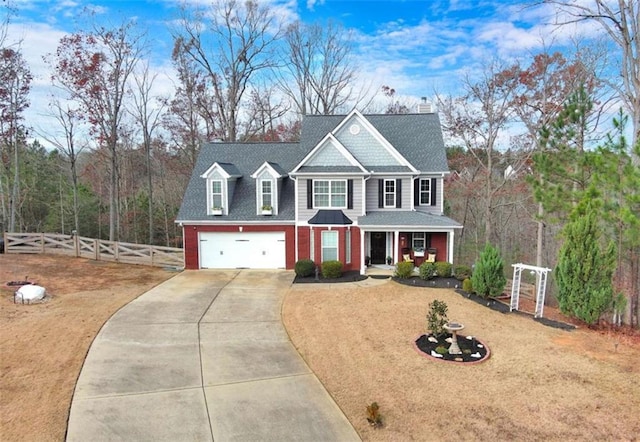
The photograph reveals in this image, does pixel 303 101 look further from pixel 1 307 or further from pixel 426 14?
pixel 1 307

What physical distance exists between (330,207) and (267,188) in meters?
3.30

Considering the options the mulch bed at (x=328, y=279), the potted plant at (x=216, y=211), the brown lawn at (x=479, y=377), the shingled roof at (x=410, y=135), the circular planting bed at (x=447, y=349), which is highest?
the shingled roof at (x=410, y=135)

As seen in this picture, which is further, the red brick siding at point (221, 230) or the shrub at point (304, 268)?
the red brick siding at point (221, 230)

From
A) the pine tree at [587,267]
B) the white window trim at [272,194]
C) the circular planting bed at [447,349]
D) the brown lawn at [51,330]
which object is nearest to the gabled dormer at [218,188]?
the white window trim at [272,194]

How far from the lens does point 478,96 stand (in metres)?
26.0

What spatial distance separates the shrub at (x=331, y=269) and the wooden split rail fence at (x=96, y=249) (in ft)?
24.2

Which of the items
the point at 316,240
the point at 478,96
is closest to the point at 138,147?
the point at 316,240

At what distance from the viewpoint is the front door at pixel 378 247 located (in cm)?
2036

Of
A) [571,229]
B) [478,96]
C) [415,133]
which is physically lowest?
[571,229]

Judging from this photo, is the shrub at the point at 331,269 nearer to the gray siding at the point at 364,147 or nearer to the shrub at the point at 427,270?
the shrub at the point at 427,270

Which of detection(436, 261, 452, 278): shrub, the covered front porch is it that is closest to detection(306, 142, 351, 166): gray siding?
the covered front porch

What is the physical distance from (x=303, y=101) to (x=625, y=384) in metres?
29.8

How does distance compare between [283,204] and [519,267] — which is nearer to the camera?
[519,267]

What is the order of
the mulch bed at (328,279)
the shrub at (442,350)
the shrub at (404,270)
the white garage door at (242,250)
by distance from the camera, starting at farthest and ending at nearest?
1. the white garage door at (242,250)
2. the mulch bed at (328,279)
3. the shrub at (404,270)
4. the shrub at (442,350)
